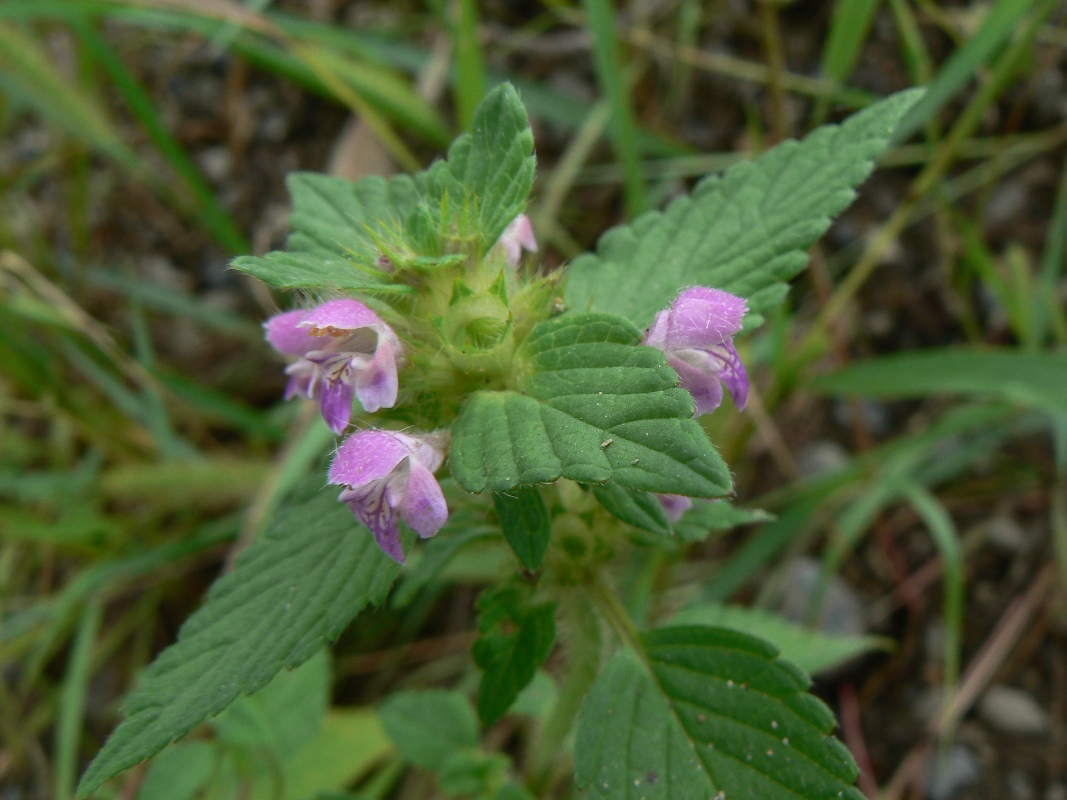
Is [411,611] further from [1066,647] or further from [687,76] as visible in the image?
[687,76]

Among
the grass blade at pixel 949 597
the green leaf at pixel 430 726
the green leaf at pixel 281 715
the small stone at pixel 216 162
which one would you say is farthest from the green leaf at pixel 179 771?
the small stone at pixel 216 162

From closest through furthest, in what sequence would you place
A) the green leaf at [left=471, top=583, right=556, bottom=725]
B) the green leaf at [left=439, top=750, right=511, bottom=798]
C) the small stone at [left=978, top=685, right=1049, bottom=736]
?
the green leaf at [left=471, top=583, right=556, bottom=725] < the green leaf at [left=439, top=750, right=511, bottom=798] < the small stone at [left=978, top=685, right=1049, bottom=736]

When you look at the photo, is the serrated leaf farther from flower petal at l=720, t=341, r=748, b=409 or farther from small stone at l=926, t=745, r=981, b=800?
small stone at l=926, t=745, r=981, b=800

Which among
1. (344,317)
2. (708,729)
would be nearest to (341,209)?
(344,317)

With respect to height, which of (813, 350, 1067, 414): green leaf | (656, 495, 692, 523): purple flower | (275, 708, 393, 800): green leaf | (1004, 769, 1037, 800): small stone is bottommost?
(1004, 769, 1037, 800): small stone

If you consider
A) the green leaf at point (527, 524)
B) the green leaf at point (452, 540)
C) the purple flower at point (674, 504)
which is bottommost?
the purple flower at point (674, 504)

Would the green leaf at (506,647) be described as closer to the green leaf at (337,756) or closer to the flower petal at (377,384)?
the flower petal at (377,384)

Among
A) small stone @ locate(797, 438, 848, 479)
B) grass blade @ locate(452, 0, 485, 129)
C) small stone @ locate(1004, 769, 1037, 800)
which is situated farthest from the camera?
small stone @ locate(797, 438, 848, 479)

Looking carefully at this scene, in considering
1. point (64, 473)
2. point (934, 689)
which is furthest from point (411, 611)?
point (934, 689)

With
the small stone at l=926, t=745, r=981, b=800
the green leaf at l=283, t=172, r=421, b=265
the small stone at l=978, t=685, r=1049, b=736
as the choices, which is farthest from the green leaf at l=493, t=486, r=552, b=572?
the small stone at l=978, t=685, r=1049, b=736
